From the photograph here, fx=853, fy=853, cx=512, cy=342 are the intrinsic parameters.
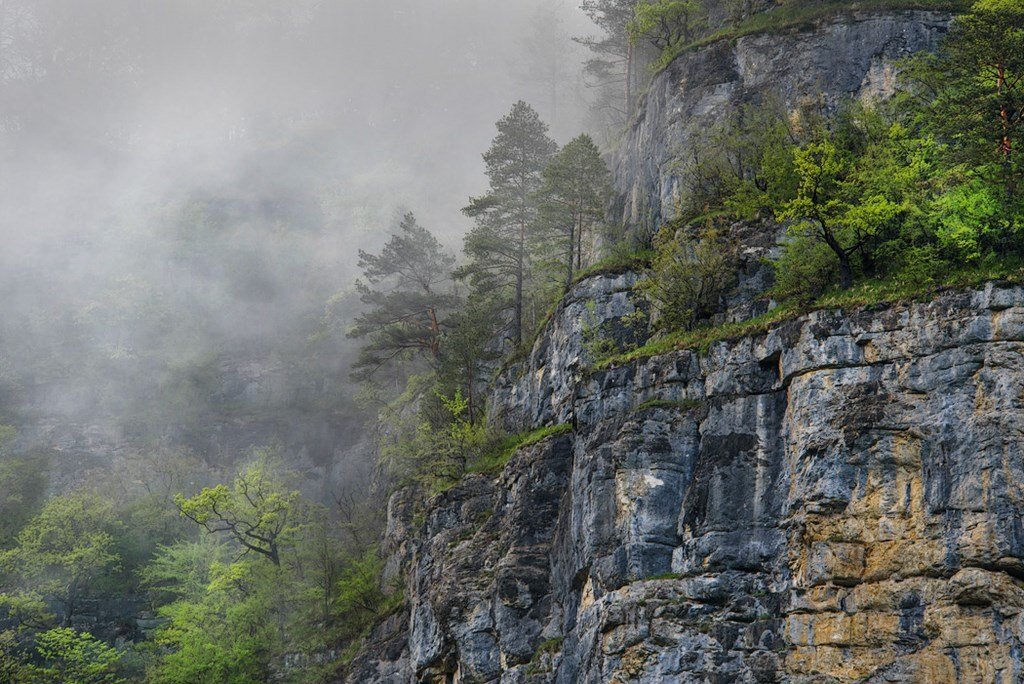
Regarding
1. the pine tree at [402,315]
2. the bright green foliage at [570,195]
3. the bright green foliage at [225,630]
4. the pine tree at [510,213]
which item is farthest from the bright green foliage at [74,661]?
the bright green foliage at [570,195]

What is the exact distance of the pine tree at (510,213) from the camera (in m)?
39.7

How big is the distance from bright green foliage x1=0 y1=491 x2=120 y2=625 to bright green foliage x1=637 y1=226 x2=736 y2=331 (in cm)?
3262

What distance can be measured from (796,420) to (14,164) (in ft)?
299

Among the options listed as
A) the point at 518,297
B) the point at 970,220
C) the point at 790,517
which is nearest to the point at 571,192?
the point at 518,297

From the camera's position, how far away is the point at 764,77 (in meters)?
34.5

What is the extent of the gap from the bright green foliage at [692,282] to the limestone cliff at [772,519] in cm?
225

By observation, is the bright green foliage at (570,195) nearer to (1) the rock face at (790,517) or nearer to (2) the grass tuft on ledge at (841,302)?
(2) the grass tuft on ledge at (841,302)

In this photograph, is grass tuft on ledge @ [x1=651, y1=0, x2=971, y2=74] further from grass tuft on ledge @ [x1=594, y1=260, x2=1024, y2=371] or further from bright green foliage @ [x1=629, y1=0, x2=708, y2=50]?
grass tuft on ledge @ [x1=594, y1=260, x2=1024, y2=371]

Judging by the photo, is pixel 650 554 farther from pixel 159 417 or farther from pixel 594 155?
pixel 159 417

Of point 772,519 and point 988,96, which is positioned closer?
point 772,519

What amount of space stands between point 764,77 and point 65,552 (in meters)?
41.0

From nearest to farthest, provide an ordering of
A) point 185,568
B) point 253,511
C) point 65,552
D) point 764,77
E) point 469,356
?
point 764,77 → point 469,356 → point 253,511 → point 185,568 → point 65,552

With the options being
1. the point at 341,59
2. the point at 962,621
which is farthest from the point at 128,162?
the point at 962,621

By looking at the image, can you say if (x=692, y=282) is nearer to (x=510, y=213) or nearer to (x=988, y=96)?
(x=988, y=96)
